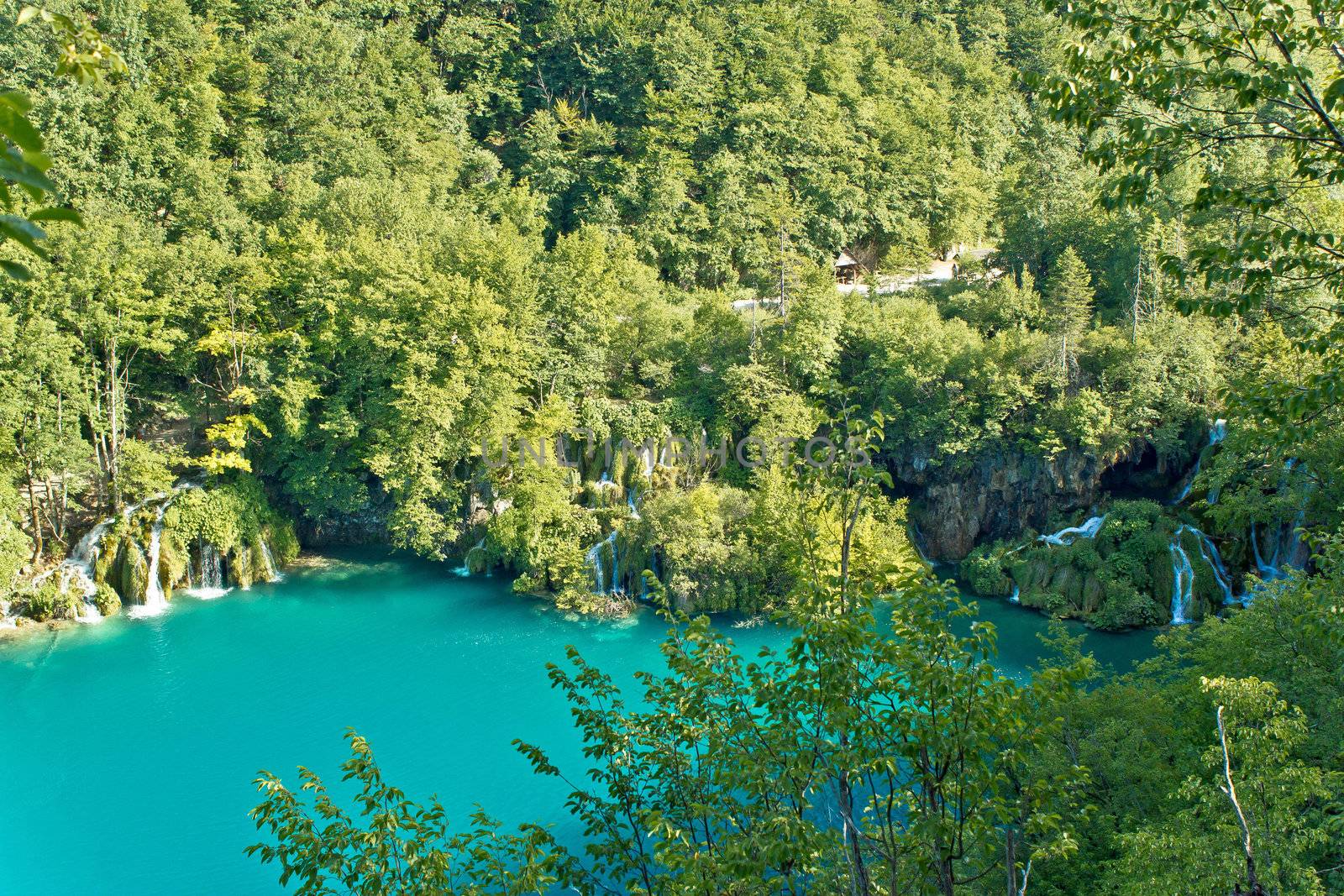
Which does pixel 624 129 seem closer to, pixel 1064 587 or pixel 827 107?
pixel 827 107

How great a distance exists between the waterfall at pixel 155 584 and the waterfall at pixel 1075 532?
21.4 m

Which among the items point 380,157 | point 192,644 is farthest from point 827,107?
point 192,644

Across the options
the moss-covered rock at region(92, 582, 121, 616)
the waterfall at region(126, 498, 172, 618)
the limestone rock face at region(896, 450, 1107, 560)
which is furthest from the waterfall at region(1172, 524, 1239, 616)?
the moss-covered rock at region(92, 582, 121, 616)

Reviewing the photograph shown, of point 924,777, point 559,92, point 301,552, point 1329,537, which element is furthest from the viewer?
point 559,92

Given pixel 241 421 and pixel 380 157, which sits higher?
pixel 380 157

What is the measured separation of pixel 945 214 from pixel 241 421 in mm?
26844

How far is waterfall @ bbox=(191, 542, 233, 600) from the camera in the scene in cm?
2533

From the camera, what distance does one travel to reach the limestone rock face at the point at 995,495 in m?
24.3

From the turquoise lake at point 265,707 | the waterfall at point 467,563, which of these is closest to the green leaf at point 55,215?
the turquoise lake at point 265,707

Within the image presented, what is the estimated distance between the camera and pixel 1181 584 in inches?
847

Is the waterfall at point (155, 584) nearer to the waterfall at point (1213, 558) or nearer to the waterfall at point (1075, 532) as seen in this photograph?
the waterfall at point (1075, 532)

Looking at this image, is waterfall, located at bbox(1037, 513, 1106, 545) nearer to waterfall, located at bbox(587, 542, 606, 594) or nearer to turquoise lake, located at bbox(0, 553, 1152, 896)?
turquoise lake, located at bbox(0, 553, 1152, 896)

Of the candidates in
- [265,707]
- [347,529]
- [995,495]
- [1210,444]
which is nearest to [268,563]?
[347,529]

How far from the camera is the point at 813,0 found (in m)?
44.6
